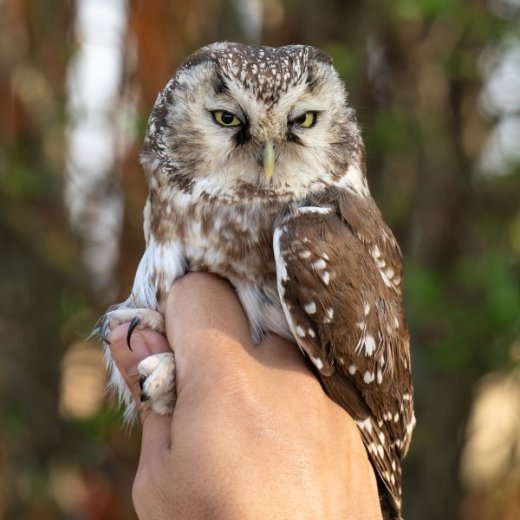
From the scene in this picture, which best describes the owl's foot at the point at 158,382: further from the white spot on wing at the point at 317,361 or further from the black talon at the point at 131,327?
the white spot on wing at the point at 317,361

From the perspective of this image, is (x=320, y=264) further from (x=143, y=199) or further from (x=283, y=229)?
(x=143, y=199)

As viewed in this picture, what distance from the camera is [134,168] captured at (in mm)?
6156

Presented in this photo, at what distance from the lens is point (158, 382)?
2.89m

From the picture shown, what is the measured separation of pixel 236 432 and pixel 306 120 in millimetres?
1193

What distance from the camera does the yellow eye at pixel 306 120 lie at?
325 centimetres

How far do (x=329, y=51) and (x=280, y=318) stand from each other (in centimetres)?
253

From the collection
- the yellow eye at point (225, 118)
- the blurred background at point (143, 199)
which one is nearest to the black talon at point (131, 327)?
the yellow eye at point (225, 118)

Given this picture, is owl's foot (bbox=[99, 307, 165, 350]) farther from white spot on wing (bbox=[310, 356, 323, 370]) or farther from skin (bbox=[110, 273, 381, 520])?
white spot on wing (bbox=[310, 356, 323, 370])

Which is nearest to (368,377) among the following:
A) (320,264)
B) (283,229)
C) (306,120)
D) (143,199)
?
(320,264)

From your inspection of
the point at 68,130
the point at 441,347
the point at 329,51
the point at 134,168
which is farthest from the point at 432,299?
the point at 68,130

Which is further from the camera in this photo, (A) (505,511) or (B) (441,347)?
Result: (A) (505,511)

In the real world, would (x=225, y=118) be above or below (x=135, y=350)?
above

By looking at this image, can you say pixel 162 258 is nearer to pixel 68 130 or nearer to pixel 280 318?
pixel 280 318

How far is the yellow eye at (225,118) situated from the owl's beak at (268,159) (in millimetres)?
149
